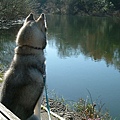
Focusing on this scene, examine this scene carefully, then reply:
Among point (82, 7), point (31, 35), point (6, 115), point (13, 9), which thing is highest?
point (31, 35)

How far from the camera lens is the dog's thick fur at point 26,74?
3.48 meters

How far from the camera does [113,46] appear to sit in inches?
920

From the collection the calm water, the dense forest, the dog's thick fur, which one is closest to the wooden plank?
the dog's thick fur

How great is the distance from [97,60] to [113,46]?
20.3ft

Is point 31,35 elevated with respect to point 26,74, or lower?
elevated

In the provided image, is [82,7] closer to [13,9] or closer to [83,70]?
[13,9]

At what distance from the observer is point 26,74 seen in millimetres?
3582

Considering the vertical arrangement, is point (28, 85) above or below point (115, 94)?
above

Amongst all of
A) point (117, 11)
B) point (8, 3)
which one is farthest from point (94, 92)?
point (117, 11)

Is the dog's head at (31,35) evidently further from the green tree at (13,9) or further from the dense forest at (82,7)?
the dense forest at (82,7)

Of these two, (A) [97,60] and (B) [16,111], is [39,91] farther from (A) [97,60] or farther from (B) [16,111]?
(A) [97,60]

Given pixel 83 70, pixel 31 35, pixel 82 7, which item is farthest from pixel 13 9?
pixel 82 7

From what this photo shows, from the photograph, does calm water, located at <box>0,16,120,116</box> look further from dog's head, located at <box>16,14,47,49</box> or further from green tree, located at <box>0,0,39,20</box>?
green tree, located at <box>0,0,39,20</box>

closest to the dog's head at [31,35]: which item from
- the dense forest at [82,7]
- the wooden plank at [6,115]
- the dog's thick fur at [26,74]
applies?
the dog's thick fur at [26,74]
